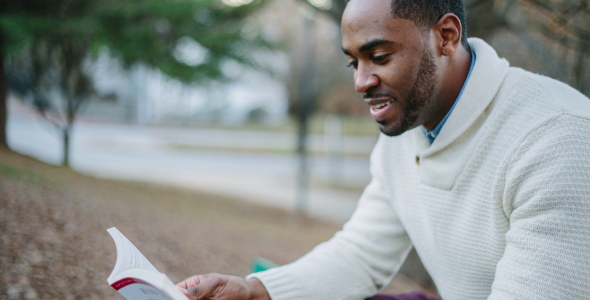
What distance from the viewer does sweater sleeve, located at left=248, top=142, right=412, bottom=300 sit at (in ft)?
5.72

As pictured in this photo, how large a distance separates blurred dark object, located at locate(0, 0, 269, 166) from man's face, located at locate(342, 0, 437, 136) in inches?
231

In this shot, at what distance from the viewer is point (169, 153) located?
16.4m

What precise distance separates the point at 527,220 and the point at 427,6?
0.74 meters

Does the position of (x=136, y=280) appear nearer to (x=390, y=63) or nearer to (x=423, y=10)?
(x=390, y=63)

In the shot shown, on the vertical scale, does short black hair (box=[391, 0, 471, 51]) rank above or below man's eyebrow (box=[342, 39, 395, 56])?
above

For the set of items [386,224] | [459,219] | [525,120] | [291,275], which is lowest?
[291,275]

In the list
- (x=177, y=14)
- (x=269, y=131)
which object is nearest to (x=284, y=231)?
(x=177, y=14)

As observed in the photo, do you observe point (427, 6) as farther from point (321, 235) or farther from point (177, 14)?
point (177, 14)

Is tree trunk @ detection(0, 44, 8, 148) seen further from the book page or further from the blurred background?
the book page

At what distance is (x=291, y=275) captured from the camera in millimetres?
1739

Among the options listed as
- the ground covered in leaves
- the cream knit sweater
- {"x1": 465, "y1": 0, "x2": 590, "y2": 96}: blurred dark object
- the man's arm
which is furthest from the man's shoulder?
the ground covered in leaves

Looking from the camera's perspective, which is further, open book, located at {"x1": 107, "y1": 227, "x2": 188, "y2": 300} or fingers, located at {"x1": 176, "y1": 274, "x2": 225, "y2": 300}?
fingers, located at {"x1": 176, "y1": 274, "x2": 225, "y2": 300}

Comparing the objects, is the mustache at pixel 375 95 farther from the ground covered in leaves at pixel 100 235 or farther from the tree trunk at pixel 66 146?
the tree trunk at pixel 66 146

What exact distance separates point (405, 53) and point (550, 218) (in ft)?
2.15
